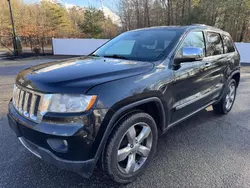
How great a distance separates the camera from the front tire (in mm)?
1992

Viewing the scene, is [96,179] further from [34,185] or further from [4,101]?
[4,101]

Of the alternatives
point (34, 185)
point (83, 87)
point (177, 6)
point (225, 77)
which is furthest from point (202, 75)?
point (177, 6)

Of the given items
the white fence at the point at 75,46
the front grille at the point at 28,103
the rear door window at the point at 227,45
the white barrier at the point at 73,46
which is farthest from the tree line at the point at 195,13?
the front grille at the point at 28,103

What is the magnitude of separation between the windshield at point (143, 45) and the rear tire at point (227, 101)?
2008 millimetres

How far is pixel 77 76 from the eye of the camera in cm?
196

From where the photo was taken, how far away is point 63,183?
2221 mm

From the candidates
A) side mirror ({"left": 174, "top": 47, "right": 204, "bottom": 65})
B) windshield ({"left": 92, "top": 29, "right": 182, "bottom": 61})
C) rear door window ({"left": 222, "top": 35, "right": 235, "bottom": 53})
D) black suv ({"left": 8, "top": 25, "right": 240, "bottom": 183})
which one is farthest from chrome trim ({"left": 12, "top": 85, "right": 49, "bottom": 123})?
rear door window ({"left": 222, "top": 35, "right": 235, "bottom": 53})

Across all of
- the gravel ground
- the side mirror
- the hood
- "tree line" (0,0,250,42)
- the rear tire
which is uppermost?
"tree line" (0,0,250,42)

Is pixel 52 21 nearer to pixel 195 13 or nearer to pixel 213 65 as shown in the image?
pixel 195 13

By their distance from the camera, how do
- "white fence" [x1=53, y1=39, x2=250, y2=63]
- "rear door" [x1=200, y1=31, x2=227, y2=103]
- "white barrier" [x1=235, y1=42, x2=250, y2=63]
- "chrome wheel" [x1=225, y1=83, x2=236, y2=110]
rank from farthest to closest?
"white fence" [x1=53, y1=39, x2=250, y2=63]
"white barrier" [x1=235, y1=42, x2=250, y2=63]
"chrome wheel" [x1=225, y1=83, x2=236, y2=110]
"rear door" [x1=200, y1=31, x2=227, y2=103]

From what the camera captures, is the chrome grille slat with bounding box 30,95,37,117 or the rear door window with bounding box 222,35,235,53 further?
the rear door window with bounding box 222,35,235,53

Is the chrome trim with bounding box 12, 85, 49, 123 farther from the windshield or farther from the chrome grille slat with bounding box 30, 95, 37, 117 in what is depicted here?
the windshield

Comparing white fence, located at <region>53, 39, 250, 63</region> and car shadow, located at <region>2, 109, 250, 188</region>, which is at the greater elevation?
white fence, located at <region>53, 39, 250, 63</region>

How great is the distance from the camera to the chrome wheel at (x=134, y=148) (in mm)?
2160
